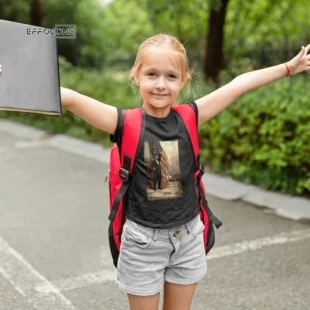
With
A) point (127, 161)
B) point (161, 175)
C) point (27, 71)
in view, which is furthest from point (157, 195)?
point (27, 71)

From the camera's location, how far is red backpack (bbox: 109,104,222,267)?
94.4 inches

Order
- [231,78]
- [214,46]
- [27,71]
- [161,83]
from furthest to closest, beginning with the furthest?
[214,46]
[231,78]
[161,83]
[27,71]

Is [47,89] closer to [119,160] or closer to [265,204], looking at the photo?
[119,160]

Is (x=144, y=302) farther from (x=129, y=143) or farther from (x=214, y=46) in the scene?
(x=214, y=46)

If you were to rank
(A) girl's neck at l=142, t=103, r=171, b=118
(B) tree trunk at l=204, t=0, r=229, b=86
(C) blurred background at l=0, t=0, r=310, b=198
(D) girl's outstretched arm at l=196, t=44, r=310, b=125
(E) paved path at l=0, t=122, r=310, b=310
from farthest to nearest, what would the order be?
(B) tree trunk at l=204, t=0, r=229, b=86
(C) blurred background at l=0, t=0, r=310, b=198
(E) paved path at l=0, t=122, r=310, b=310
(D) girl's outstretched arm at l=196, t=44, r=310, b=125
(A) girl's neck at l=142, t=103, r=171, b=118

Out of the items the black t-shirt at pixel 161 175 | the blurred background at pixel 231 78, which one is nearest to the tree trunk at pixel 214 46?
the blurred background at pixel 231 78

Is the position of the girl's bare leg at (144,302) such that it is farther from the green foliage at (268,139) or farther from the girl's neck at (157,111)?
the green foliage at (268,139)

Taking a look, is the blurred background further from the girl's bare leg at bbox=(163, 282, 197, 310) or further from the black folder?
the girl's bare leg at bbox=(163, 282, 197, 310)

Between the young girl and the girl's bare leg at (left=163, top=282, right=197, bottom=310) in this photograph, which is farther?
the girl's bare leg at (left=163, top=282, right=197, bottom=310)

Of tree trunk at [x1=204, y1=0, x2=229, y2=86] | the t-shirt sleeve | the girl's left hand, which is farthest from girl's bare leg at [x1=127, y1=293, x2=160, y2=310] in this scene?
tree trunk at [x1=204, y1=0, x2=229, y2=86]

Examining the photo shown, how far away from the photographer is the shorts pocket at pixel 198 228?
248 cm

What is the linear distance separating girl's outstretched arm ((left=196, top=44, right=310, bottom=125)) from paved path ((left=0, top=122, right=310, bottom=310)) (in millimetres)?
1611

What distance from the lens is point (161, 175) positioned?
242 cm

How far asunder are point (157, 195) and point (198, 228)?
241mm
